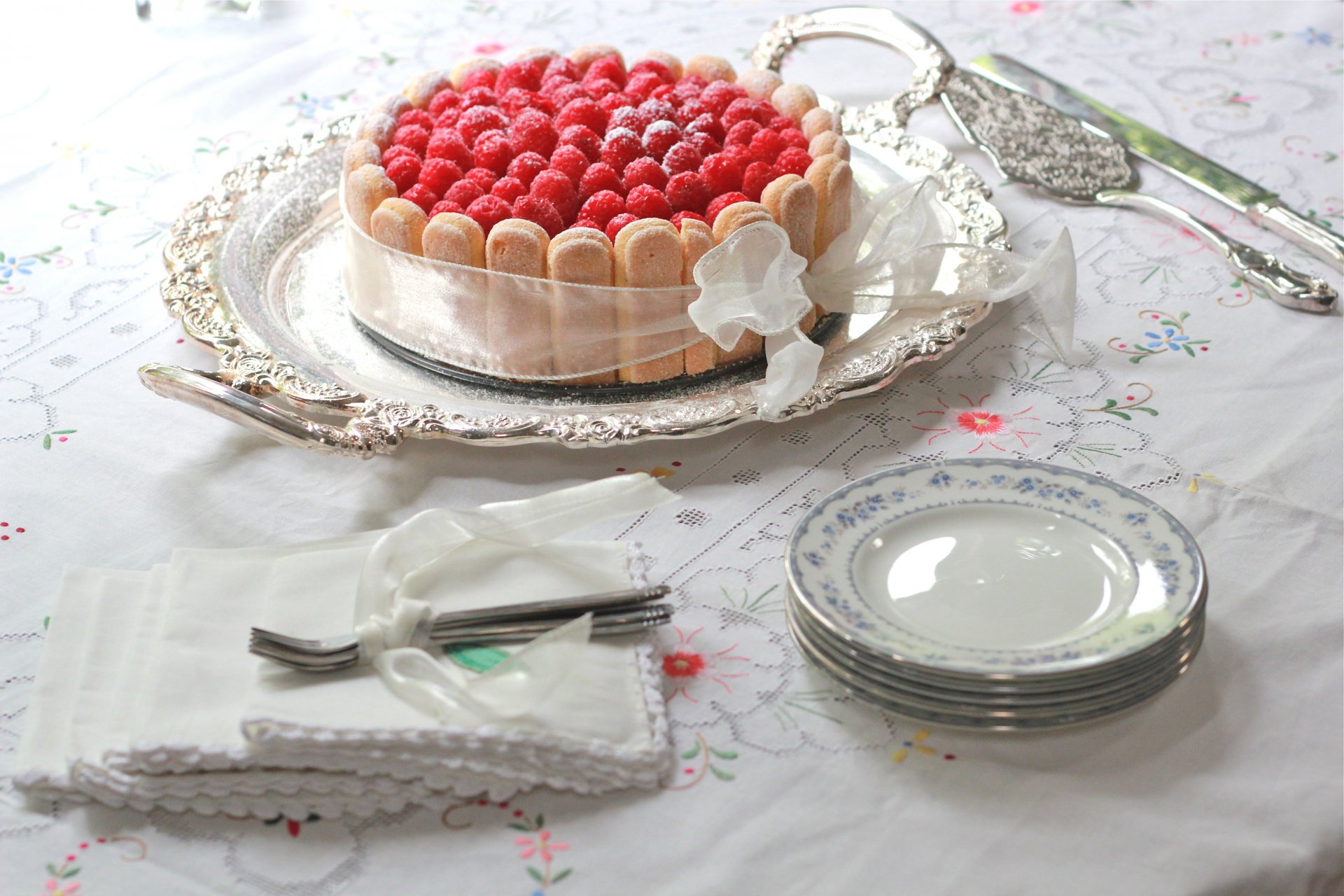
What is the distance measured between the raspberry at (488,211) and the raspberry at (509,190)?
0.04 ft

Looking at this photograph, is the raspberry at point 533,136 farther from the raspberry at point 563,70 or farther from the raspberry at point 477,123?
the raspberry at point 563,70

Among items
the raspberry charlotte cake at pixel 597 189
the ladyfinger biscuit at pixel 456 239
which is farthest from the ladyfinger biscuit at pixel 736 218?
the ladyfinger biscuit at pixel 456 239

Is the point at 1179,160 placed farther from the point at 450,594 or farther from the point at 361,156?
the point at 450,594

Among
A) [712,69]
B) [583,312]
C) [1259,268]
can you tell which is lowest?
[1259,268]

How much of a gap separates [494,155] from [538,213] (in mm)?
118

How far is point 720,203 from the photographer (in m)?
1.11

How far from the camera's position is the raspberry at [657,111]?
1.22 m

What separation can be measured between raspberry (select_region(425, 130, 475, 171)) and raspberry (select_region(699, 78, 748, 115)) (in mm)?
267

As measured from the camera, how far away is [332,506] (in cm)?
100

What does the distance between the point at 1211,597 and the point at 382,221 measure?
794 mm

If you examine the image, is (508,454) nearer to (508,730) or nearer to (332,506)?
(332,506)

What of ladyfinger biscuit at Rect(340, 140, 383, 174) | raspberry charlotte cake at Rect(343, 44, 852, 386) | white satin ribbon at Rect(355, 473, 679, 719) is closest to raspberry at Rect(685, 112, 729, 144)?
raspberry charlotte cake at Rect(343, 44, 852, 386)

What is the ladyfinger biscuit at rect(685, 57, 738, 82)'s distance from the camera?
1.42 metres

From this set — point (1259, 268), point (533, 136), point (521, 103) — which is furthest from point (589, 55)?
point (1259, 268)
